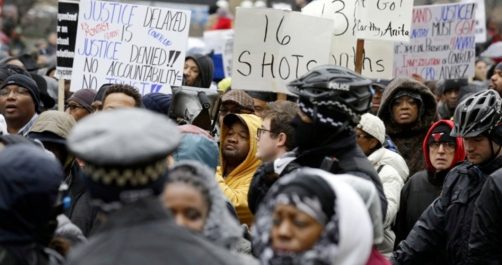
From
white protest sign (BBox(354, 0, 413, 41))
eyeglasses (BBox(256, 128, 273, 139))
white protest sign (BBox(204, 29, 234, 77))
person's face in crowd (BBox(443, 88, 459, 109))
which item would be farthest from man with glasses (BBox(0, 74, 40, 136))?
white protest sign (BBox(204, 29, 234, 77))

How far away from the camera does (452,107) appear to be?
14062mm

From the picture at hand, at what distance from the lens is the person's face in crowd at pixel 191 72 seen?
42.1ft

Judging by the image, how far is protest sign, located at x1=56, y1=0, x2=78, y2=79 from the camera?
11172mm

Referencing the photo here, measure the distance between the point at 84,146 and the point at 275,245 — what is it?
0.88 meters

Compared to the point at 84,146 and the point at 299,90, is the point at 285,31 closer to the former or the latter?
the point at 299,90

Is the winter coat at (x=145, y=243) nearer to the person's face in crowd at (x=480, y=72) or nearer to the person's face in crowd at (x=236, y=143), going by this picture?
the person's face in crowd at (x=236, y=143)

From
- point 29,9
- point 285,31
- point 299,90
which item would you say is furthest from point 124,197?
point 29,9

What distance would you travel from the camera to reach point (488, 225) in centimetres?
715

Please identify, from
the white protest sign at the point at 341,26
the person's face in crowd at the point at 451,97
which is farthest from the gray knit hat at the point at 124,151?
the person's face in crowd at the point at 451,97

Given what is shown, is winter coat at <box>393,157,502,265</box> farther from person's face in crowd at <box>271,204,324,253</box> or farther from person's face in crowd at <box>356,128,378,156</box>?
person's face in crowd at <box>271,204,324,253</box>

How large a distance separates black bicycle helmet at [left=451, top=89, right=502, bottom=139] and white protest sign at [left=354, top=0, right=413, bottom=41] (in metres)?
2.23

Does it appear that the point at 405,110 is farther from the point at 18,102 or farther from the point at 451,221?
the point at 18,102

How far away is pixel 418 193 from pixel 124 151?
5164 mm

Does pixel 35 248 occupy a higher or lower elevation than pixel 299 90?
lower
